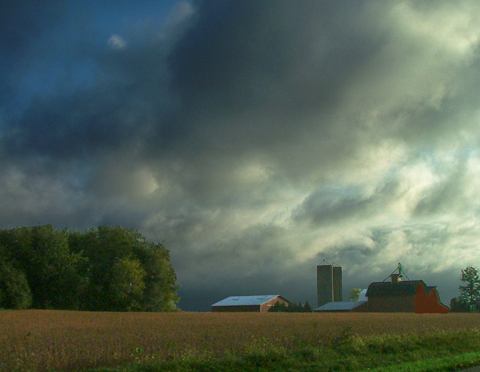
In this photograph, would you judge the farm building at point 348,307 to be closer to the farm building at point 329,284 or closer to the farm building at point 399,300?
the farm building at point 399,300

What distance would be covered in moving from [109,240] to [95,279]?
5.83m

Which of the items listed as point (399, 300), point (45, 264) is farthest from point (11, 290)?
point (399, 300)

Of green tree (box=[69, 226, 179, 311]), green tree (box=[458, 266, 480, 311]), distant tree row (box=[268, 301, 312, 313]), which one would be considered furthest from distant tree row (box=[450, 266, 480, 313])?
green tree (box=[69, 226, 179, 311])

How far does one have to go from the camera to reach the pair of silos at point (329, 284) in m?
125

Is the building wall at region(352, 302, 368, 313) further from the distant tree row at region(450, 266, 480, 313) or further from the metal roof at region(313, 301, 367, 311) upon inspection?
the distant tree row at region(450, 266, 480, 313)

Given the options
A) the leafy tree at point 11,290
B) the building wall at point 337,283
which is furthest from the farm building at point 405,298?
the leafy tree at point 11,290

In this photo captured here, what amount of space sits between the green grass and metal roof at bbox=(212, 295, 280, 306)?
93358 millimetres

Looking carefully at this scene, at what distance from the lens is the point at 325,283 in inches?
4988

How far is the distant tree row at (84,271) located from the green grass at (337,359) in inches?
1754

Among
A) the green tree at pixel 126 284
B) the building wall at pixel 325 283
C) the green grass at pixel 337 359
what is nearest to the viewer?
the green grass at pixel 337 359

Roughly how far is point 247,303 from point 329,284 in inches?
1012

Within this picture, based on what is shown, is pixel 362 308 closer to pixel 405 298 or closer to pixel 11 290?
pixel 405 298

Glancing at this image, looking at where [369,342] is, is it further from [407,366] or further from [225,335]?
[225,335]

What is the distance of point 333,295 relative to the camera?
12625cm
